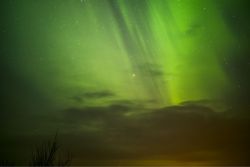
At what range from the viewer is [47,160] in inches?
387

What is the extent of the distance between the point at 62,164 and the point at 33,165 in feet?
3.08

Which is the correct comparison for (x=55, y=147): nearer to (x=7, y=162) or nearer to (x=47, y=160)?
(x=47, y=160)

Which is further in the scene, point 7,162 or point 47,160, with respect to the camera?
point 7,162

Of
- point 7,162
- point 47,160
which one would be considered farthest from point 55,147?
point 7,162

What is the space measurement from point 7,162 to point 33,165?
4.83ft

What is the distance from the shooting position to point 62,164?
10.1 meters

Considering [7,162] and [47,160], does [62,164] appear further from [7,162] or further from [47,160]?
[7,162]

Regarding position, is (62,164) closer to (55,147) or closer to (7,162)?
(55,147)

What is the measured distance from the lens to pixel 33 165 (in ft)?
32.4

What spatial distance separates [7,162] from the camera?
10.7 meters

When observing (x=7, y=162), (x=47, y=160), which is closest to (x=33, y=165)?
(x=47, y=160)

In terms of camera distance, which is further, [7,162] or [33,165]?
[7,162]

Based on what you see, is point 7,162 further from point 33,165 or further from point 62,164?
point 62,164

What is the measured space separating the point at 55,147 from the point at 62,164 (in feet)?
2.03
